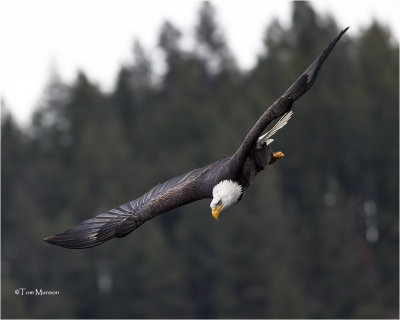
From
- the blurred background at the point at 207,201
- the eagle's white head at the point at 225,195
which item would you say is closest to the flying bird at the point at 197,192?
the eagle's white head at the point at 225,195

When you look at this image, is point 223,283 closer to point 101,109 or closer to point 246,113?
point 246,113

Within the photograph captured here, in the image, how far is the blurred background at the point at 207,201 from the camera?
2092 inches

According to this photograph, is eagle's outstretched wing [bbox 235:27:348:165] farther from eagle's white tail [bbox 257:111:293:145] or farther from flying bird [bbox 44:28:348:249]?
eagle's white tail [bbox 257:111:293:145]

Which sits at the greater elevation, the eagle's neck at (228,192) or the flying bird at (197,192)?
the flying bird at (197,192)

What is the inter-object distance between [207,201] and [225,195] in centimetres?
3609

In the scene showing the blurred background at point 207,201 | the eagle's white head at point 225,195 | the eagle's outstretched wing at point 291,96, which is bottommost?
the eagle's white head at point 225,195

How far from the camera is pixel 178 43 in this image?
71125 millimetres

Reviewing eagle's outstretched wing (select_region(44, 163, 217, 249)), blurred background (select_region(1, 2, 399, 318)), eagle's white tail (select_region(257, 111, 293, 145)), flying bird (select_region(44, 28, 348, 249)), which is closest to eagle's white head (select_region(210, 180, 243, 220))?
flying bird (select_region(44, 28, 348, 249))

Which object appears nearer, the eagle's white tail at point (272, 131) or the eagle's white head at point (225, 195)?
the eagle's white tail at point (272, 131)

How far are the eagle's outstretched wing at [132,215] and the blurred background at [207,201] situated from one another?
30.9m

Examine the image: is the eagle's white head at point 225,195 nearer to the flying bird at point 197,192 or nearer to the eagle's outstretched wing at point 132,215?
the flying bird at point 197,192

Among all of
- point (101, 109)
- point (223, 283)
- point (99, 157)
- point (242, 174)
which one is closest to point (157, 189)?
point (242, 174)

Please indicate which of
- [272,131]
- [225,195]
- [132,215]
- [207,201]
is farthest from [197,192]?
[207,201]

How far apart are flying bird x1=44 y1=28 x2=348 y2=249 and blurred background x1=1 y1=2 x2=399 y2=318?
30996 millimetres
